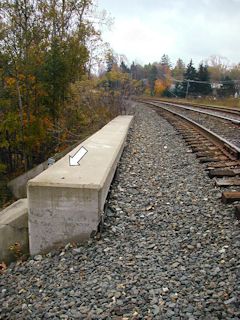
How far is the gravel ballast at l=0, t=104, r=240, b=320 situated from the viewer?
2.69m

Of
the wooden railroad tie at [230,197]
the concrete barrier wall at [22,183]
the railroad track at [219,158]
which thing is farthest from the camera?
the concrete barrier wall at [22,183]

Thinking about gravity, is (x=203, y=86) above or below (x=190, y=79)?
below

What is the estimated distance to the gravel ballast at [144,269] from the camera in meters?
2.69

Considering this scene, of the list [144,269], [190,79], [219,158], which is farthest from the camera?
[190,79]

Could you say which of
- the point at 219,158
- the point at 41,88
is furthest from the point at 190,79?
the point at 219,158

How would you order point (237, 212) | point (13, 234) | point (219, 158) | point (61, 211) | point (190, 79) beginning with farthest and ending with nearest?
1. point (190, 79)
2. point (219, 158)
3. point (13, 234)
4. point (237, 212)
5. point (61, 211)

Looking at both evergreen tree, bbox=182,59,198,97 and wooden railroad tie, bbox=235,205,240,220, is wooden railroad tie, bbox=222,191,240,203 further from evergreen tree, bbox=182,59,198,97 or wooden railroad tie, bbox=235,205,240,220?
evergreen tree, bbox=182,59,198,97

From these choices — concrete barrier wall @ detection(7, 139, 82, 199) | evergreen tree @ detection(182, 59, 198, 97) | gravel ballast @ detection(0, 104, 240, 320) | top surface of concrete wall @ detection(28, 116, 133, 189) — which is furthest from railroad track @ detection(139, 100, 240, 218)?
evergreen tree @ detection(182, 59, 198, 97)

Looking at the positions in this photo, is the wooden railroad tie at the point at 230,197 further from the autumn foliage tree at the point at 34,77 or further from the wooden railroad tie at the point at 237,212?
the autumn foliage tree at the point at 34,77

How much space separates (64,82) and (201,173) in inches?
455

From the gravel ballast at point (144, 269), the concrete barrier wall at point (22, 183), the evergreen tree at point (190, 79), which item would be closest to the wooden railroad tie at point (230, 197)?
the gravel ballast at point (144, 269)

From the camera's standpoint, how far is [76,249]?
146 inches

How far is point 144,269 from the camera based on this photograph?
125 inches

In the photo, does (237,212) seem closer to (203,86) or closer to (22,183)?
(22,183)
